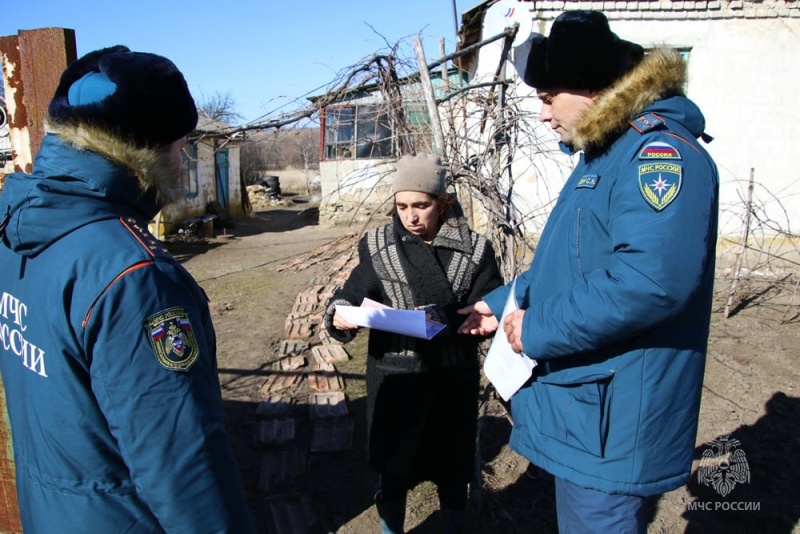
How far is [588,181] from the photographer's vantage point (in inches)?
61.8

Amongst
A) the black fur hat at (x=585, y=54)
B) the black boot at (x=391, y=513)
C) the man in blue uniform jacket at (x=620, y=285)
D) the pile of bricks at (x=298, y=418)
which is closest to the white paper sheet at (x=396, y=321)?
the man in blue uniform jacket at (x=620, y=285)

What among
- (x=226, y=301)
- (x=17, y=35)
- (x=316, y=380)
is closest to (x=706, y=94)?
(x=316, y=380)

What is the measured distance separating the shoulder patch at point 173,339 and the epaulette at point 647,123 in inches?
48.7

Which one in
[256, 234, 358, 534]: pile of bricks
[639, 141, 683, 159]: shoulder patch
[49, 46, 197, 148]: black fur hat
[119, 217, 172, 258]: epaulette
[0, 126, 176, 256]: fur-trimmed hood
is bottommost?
[256, 234, 358, 534]: pile of bricks

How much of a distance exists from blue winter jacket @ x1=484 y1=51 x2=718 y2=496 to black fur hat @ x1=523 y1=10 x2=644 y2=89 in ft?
0.22

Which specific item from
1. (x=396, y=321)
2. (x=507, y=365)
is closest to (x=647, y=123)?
(x=507, y=365)

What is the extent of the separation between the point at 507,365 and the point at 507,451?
179 centimetres

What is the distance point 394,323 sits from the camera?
205 centimetres

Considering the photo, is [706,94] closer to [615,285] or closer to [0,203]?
[615,285]

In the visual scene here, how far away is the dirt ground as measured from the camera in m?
2.87

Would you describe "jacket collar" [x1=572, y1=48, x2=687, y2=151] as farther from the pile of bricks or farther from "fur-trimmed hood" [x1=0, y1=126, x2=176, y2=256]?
the pile of bricks

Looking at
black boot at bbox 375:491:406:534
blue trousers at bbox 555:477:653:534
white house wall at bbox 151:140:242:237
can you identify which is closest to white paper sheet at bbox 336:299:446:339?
blue trousers at bbox 555:477:653:534

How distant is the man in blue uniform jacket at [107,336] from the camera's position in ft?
3.42

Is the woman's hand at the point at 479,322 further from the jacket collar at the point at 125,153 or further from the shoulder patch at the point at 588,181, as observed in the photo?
the jacket collar at the point at 125,153
